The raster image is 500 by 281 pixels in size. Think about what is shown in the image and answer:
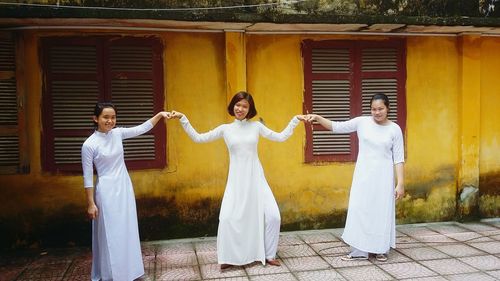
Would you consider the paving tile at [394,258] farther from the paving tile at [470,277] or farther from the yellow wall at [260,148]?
the yellow wall at [260,148]

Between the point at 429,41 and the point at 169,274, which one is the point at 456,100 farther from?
the point at 169,274

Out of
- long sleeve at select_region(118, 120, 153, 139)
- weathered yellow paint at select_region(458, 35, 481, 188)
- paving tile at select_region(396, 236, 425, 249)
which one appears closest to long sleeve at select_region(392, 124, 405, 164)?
paving tile at select_region(396, 236, 425, 249)

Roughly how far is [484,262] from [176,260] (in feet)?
11.6

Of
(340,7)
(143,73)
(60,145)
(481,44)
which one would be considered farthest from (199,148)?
(481,44)

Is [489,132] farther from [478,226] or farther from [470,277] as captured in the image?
[470,277]

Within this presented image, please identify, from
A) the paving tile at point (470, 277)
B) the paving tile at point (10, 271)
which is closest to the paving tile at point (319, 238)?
the paving tile at point (470, 277)

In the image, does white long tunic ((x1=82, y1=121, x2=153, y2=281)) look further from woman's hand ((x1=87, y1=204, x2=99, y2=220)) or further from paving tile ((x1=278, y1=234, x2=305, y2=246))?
paving tile ((x1=278, y1=234, x2=305, y2=246))

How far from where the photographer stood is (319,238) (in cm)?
595

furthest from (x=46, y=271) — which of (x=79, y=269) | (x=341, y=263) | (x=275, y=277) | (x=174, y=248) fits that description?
(x=341, y=263)

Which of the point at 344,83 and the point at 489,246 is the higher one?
the point at 344,83

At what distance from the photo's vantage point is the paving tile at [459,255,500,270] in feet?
15.6

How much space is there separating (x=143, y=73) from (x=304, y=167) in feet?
8.56

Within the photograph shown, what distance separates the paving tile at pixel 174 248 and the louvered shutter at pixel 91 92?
3.57ft

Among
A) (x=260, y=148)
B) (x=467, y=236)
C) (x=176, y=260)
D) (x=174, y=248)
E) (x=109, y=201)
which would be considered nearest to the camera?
(x=109, y=201)
